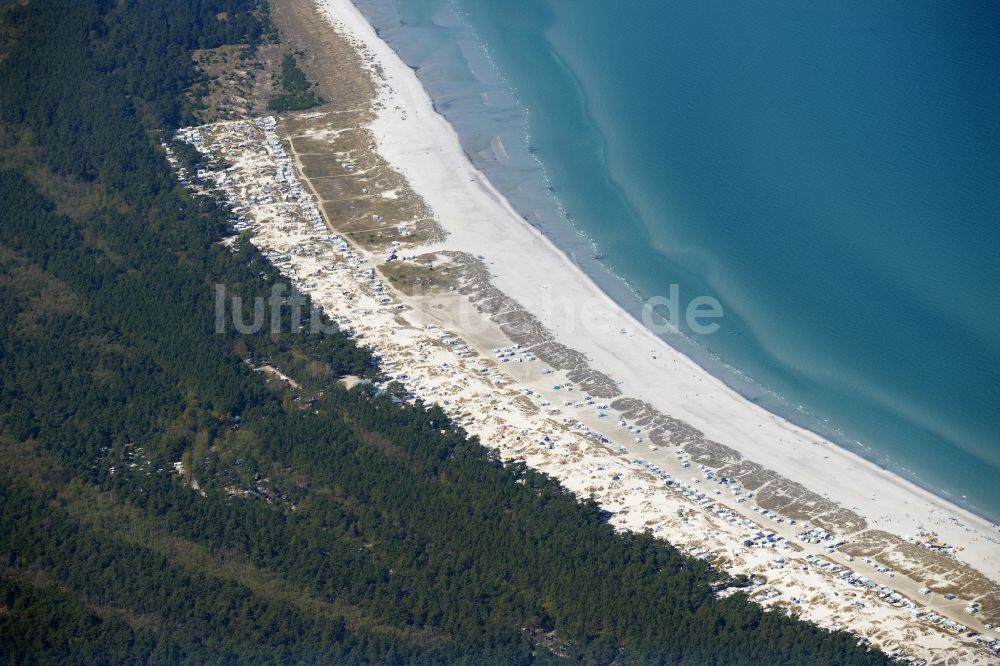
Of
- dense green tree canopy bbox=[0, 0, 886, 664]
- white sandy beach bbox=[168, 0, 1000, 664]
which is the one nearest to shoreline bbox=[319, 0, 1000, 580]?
white sandy beach bbox=[168, 0, 1000, 664]

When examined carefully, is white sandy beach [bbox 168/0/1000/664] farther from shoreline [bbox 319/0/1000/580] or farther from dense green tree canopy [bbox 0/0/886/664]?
dense green tree canopy [bbox 0/0/886/664]

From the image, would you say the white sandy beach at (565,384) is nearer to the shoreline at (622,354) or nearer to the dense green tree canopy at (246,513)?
the shoreline at (622,354)

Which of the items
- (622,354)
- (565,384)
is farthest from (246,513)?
(622,354)

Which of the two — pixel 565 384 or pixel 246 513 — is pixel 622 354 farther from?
pixel 246 513

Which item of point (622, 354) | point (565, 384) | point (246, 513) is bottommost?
point (246, 513)

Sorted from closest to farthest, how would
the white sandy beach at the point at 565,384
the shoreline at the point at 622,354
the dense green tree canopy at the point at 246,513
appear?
the dense green tree canopy at the point at 246,513
the white sandy beach at the point at 565,384
the shoreline at the point at 622,354

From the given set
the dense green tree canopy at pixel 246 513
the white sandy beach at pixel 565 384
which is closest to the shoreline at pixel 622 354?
the white sandy beach at pixel 565 384

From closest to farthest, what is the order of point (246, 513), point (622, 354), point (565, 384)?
1. point (246, 513)
2. point (565, 384)
3. point (622, 354)

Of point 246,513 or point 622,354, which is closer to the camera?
point 246,513
